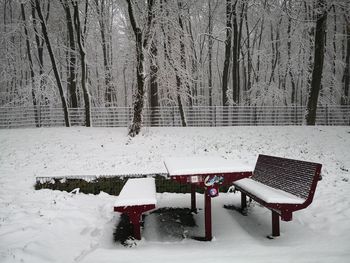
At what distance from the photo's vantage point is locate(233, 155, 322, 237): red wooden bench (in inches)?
160

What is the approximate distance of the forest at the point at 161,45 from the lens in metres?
12.2

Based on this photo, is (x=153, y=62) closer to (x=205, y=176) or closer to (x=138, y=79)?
(x=138, y=79)

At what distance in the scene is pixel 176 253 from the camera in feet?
12.4

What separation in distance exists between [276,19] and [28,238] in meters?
22.5

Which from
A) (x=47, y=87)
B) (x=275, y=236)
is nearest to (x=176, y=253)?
(x=275, y=236)

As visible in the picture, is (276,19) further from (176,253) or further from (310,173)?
(176,253)

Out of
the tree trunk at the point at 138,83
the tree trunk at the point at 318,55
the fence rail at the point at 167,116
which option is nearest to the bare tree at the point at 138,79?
the tree trunk at the point at 138,83

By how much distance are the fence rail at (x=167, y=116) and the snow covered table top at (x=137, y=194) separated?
975cm

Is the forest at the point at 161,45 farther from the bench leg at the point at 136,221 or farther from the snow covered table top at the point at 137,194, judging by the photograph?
the bench leg at the point at 136,221

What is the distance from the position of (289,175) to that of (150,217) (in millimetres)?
2665

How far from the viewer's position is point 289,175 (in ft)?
15.6

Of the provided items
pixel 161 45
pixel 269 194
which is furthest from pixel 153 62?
pixel 269 194

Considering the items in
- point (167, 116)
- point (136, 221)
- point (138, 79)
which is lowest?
point (136, 221)

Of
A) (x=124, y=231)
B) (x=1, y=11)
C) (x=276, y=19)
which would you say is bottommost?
(x=124, y=231)
